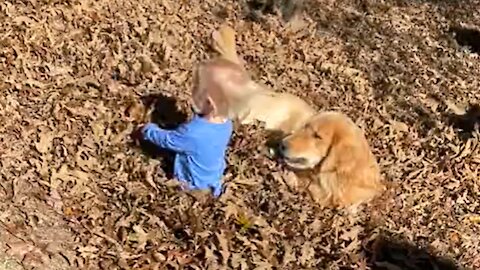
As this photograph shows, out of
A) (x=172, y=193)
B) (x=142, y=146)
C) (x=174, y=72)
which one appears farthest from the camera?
(x=174, y=72)

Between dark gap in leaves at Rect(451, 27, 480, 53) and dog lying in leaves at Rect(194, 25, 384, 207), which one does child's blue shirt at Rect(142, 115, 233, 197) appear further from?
dark gap in leaves at Rect(451, 27, 480, 53)

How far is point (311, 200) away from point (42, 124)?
56.9 inches

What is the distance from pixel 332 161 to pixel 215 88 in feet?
2.83

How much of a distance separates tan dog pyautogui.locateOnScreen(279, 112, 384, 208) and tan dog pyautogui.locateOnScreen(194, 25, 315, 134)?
0.27 meters

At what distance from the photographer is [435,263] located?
198 inches

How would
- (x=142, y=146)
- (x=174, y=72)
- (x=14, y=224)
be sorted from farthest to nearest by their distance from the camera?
(x=174, y=72) → (x=142, y=146) → (x=14, y=224)

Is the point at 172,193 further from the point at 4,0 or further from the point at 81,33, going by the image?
the point at 4,0

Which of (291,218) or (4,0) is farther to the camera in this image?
(4,0)

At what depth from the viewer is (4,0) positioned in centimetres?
623

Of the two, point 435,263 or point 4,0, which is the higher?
point 4,0

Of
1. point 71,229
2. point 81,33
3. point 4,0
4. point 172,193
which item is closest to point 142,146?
point 172,193

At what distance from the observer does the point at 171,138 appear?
15.6 ft

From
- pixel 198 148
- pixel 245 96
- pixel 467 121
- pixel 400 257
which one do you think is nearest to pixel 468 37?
pixel 467 121

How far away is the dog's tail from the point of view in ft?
19.6
